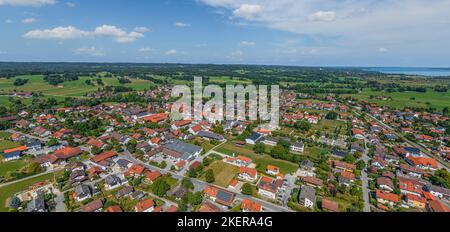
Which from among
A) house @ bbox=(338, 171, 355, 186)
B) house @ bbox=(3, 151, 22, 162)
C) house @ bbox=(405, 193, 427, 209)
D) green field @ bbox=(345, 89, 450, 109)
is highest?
green field @ bbox=(345, 89, 450, 109)

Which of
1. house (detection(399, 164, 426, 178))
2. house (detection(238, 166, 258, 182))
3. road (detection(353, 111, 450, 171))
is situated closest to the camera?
house (detection(238, 166, 258, 182))

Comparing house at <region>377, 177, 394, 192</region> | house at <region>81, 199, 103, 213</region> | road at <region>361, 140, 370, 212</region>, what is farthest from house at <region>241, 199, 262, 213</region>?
house at <region>377, 177, 394, 192</region>

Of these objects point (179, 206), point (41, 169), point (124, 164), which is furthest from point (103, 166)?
point (179, 206)

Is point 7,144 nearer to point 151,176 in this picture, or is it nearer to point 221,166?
point 151,176

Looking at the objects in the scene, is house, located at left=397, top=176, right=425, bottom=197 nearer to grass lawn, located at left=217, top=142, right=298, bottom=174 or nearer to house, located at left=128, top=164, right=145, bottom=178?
grass lawn, located at left=217, top=142, right=298, bottom=174
